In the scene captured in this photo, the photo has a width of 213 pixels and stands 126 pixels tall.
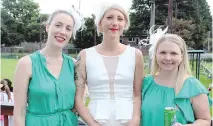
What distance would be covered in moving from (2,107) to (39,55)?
820mm

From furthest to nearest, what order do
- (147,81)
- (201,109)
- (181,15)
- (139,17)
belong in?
1. (139,17)
2. (181,15)
3. (147,81)
4. (201,109)

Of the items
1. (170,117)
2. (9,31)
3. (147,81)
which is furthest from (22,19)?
(170,117)

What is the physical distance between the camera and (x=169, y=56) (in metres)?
1.88

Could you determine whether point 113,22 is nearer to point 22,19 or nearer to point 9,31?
point 9,31

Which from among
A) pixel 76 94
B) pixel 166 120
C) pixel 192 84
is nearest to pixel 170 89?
pixel 192 84

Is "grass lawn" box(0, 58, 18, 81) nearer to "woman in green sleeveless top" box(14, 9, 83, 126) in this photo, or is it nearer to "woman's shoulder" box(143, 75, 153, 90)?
"woman in green sleeveless top" box(14, 9, 83, 126)

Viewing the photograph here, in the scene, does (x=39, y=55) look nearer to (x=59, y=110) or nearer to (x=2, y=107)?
(x=59, y=110)

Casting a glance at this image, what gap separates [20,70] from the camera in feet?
6.17

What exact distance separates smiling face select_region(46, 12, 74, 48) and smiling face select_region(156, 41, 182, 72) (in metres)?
0.60

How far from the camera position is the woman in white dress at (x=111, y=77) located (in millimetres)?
2037

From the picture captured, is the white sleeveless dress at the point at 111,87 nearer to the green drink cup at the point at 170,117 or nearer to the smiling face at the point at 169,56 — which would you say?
the smiling face at the point at 169,56

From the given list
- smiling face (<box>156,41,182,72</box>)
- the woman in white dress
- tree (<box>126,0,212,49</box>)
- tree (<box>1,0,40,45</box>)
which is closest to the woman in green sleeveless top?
the woman in white dress

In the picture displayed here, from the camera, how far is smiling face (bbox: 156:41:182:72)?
1884mm

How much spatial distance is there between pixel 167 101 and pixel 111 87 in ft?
1.29
